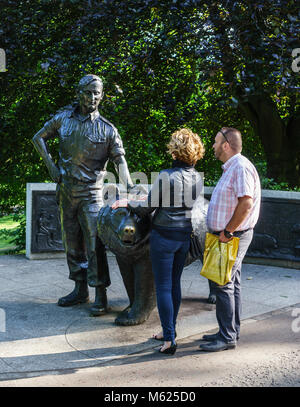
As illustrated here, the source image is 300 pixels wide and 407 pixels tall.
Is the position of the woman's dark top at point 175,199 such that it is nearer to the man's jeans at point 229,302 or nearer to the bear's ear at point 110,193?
the man's jeans at point 229,302

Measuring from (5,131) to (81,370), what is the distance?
6.17 metres

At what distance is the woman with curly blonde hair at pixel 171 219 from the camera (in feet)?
14.3

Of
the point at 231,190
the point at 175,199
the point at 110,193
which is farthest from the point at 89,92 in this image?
the point at 231,190

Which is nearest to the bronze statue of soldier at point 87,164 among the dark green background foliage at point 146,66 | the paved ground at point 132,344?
the paved ground at point 132,344

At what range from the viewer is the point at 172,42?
26.2 ft

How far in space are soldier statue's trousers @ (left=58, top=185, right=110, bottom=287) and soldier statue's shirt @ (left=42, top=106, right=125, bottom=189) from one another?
0.61 feet

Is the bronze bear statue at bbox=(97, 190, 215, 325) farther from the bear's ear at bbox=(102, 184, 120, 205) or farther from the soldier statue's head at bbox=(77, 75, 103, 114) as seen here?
the soldier statue's head at bbox=(77, 75, 103, 114)

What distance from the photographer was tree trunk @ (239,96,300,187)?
10.4 m

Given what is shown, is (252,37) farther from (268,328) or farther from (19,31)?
(268,328)

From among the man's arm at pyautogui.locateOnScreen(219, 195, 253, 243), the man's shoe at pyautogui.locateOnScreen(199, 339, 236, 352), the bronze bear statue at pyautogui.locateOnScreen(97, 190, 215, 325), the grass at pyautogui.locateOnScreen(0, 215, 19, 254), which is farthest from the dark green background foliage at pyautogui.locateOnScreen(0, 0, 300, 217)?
the man's shoe at pyautogui.locateOnScreen(199, 339, 236, 352)

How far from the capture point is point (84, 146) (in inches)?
210

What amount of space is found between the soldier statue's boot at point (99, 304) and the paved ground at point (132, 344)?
0.27ft

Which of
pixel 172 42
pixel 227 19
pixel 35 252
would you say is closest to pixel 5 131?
pixel 35 252

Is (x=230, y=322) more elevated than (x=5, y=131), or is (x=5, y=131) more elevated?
(x=5, y=131)
